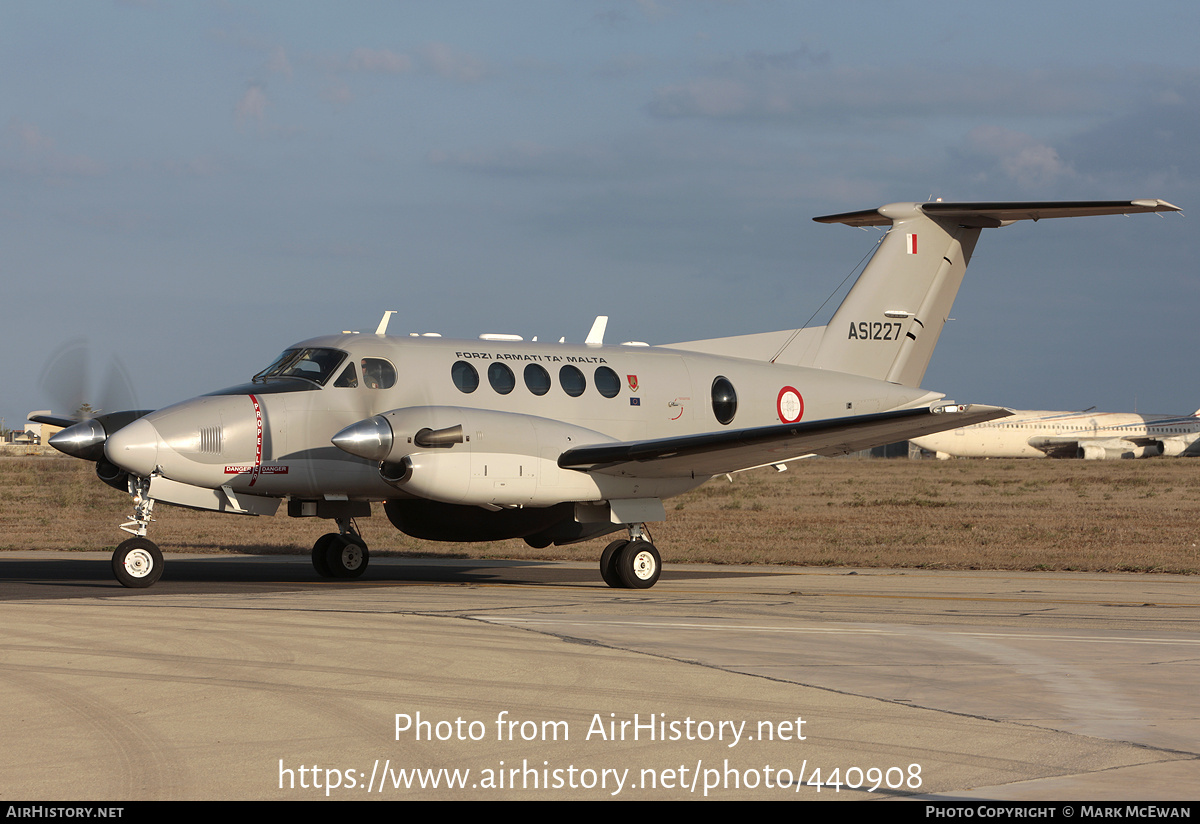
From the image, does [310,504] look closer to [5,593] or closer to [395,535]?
[5,593]

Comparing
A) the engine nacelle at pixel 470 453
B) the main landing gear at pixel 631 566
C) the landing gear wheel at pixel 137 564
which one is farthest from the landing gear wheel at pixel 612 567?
the landing gear wheel at pixel 137 564

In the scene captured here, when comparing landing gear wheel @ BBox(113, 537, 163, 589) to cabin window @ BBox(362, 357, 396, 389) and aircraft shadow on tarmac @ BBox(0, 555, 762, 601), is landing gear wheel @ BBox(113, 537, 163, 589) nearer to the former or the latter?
aircraft shadow on tarmac @ BBox(0, 555, 762, 601)

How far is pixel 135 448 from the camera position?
14.9 m

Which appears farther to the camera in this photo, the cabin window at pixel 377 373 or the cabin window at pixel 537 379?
the cabin window at pixel 537 379

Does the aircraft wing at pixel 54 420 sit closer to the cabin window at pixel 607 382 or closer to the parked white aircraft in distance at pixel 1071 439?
the cabin window at pixel 607 382

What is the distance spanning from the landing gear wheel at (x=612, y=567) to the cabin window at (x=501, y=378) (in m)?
2.71

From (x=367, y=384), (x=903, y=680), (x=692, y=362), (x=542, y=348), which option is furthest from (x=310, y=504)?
(x=903, y=680)

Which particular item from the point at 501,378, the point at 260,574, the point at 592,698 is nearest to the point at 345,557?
the point at 260,574

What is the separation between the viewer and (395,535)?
29859 millimetres

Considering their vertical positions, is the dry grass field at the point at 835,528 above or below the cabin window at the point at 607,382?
below

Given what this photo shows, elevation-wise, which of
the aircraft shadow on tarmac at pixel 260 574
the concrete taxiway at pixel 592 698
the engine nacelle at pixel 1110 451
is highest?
the engine nacelle at pixel 1110 451

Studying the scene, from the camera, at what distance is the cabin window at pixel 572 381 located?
17609mm

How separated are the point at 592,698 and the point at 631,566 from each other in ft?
29.1
